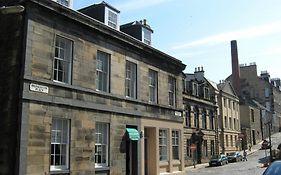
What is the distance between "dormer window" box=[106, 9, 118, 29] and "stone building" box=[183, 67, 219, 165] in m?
25.6

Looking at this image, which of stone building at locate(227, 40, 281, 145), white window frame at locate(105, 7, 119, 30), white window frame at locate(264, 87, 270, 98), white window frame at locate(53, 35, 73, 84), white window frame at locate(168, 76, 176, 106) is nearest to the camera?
white window frame at locate(53, 35, 73, 84)

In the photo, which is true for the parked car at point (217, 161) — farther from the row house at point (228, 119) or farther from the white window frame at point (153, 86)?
the white window frame at point (153, 86)

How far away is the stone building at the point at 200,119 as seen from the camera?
45938 millimetres

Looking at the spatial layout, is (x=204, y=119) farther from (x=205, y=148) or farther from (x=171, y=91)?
(x=171, y=91)

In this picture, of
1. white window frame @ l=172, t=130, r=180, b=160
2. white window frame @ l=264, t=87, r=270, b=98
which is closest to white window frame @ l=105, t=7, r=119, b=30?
Result: white window frame @ l=172, t=130, r=180, b=160

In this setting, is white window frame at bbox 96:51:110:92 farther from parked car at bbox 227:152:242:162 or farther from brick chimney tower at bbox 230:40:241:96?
Answer: brick chimney tower at bbox 230:40:241:96

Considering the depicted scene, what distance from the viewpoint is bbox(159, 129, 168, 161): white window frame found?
24469 mm

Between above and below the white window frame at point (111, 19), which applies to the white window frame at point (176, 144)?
below

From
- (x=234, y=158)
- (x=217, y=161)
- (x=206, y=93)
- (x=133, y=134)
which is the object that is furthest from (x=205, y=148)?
(x=133, y=134)

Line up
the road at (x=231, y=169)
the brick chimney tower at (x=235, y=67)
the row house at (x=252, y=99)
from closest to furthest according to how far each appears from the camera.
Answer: the road at (x=231, y=169) → the row house at (x=252, y=99) → the brick chimney tower at (x=235, y=67)

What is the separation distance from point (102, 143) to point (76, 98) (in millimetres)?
3177

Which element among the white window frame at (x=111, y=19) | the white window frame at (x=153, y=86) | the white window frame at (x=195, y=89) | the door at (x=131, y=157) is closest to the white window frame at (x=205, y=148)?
the white window frame at (x=195, y=89)

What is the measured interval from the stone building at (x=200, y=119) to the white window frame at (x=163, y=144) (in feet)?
64.7

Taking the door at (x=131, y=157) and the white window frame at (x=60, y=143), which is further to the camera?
the door at (x=131, y=157)
